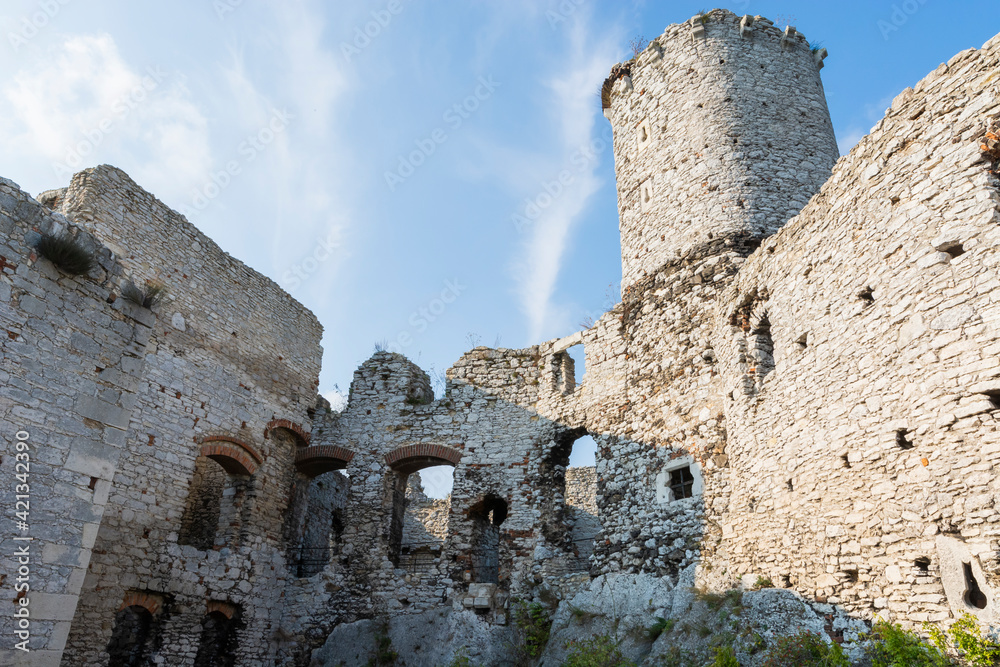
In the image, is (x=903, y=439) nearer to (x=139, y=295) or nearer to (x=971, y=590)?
(x=971, y=590)

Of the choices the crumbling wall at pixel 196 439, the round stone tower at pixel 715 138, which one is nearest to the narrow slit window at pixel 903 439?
the round stone tower at pixel 715 138

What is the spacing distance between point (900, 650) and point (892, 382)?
247cm

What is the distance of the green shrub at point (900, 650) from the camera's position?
19.0ft

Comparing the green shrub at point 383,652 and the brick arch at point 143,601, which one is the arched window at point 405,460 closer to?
the green shrub at point 383,652

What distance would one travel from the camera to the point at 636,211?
1340 cm

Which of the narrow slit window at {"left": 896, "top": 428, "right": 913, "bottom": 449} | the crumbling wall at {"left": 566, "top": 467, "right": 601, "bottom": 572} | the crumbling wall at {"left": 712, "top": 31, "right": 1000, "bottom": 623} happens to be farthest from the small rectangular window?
the crumbling wall at {"left": 566, "top": 467, "right": 601, "bottom": 572}

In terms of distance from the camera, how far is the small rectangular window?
10.4 metres

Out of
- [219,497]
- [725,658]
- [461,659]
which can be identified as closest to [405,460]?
[219,497]

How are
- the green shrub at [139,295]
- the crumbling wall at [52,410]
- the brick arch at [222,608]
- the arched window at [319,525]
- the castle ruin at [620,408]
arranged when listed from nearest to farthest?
1. the crumbling wall at [52,410]
2. the castle ruin at [620,408]
3. the green shrub at [139,295]
4. the brick arch at [222,608]
5. the arched window at [319,525]

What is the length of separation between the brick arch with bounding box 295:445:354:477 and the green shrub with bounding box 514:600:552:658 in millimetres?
4777

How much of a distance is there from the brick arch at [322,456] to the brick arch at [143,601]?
3792 mm

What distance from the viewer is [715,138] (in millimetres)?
12688

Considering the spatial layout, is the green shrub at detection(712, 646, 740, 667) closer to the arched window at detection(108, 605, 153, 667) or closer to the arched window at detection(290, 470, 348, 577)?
the arched window at detection(290, 470, 348, 577)

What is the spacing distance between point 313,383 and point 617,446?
22.7 feet
